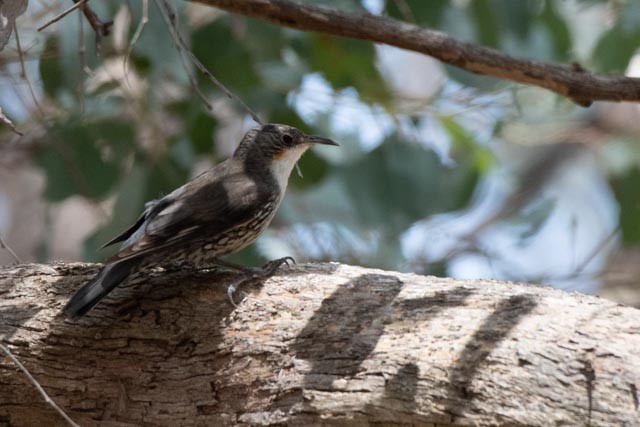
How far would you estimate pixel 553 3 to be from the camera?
6.66 m

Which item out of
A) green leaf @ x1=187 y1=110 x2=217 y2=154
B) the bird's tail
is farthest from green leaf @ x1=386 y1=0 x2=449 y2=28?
the bird's tail

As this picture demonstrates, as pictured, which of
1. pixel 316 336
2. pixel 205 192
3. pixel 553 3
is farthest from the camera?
pixel 553 3

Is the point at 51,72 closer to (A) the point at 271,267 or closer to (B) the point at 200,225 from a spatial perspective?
(B) the point at 200,225

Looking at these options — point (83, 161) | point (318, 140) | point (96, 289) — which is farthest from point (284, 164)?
point (83, 161)

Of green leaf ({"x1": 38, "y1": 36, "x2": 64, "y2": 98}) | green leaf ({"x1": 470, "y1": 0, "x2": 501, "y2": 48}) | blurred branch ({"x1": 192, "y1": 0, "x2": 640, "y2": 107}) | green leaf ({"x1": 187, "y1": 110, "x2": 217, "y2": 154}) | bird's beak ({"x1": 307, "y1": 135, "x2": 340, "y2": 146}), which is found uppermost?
green leaf ({"x1": 470, "y1": 0, "x2": 501, "y2": 48})

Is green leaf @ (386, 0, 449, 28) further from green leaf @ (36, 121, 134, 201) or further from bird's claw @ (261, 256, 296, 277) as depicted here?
bird's claw @ (261, 256, 296, 277)

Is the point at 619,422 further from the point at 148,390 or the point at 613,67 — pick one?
the point at 613,67

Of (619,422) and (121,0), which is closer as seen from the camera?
(619,422)

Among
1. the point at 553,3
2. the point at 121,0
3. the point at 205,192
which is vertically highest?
the point at 553,3

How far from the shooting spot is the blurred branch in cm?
425

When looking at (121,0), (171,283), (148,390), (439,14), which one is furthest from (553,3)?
(148,390)

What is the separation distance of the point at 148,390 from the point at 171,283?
1.75ft

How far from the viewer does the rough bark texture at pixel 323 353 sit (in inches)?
131

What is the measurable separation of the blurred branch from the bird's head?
3.21 ft
